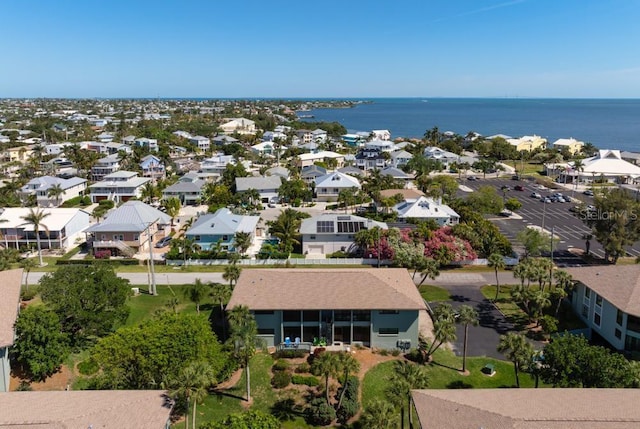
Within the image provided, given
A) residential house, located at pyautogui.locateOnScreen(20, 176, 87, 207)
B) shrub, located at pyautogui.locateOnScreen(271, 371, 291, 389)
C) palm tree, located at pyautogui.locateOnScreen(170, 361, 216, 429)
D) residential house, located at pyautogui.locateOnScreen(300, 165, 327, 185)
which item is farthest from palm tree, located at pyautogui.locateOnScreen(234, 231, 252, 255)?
residential house, located at pyautogui.locateOnScreen(300, 165, 327, 185)

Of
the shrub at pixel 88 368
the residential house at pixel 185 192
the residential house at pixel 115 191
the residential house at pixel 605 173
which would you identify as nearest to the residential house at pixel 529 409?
the shrub at pixel 88 368

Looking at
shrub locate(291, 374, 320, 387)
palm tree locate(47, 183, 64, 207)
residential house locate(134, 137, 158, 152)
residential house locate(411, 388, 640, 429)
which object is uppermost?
residential house locate(134, 137, 158, 152)

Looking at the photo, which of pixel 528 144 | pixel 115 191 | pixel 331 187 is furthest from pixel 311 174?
pixel 528 144

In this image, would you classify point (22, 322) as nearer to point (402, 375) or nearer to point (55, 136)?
point (402, 375)

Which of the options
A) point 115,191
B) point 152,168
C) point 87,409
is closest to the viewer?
point 87,409

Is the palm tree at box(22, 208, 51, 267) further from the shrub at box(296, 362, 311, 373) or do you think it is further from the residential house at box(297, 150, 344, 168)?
the residential house at box(297, 150, 344, 168)

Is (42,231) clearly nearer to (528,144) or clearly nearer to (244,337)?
(244,337)
